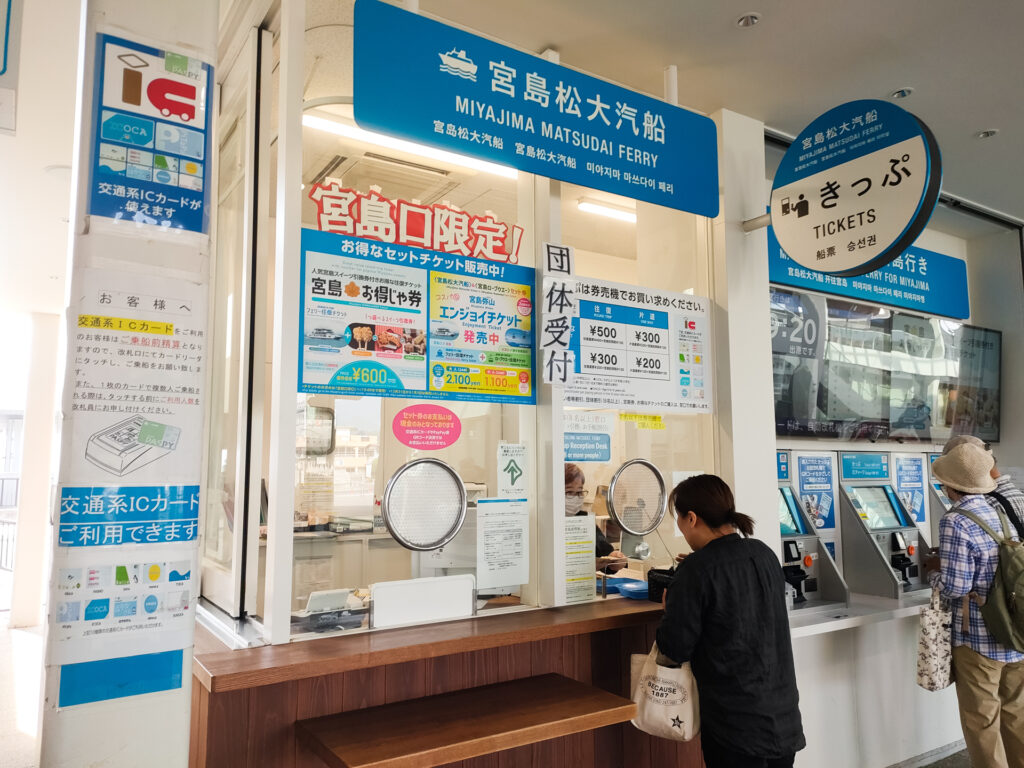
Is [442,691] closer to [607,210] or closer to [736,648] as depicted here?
[736,648]

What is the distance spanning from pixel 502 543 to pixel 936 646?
2147 millimetres

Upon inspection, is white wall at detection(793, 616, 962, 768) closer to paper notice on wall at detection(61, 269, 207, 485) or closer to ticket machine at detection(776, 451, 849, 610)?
ticket machine at detection(776, 451, 849, 610)

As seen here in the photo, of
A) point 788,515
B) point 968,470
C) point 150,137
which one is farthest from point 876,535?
point 150,137

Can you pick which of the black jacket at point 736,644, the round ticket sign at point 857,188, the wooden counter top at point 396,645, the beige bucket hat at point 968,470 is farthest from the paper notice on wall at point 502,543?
the beige bucket hat at point 968,470

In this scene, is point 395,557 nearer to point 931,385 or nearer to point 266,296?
point 266,296

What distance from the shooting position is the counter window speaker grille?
2.43m

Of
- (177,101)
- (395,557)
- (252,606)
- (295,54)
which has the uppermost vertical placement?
(295,54)

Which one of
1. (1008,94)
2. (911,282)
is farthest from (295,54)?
(911,282)

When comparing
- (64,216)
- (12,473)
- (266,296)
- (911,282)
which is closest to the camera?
(266,296)

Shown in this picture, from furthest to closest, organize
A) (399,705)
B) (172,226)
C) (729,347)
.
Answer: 1. (729,347)
2. (399,705)
3. (172,226)

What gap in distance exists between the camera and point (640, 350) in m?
2.99

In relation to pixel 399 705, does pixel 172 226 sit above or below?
above

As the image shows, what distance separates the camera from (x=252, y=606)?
7.86 feet

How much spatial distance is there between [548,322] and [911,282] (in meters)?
3.01
